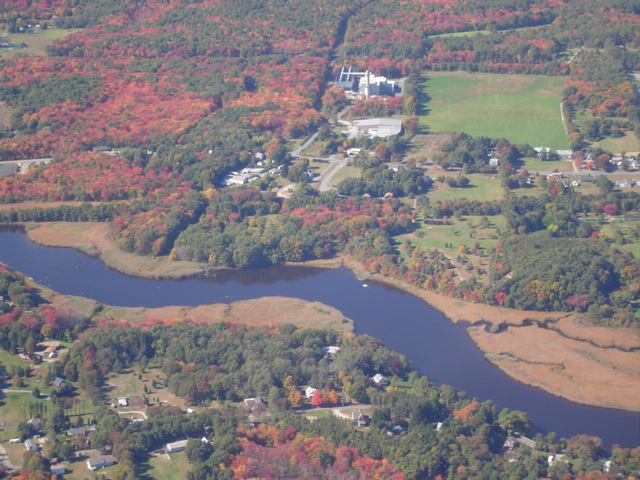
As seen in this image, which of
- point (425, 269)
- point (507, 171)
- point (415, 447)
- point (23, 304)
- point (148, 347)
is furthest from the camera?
point (507, 171)

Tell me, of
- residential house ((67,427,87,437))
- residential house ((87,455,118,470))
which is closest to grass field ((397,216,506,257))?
residential house ((67,427,87,437))

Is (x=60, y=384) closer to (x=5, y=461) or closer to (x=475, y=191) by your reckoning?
(x=5, y=461)

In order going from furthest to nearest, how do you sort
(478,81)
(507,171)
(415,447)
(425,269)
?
(478,81) < (507,171) < (425,269) < (415,447)

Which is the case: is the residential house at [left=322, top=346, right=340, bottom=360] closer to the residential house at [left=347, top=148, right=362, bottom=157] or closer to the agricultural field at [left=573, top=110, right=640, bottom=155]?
the residential house at [left=347, top=148, right=362, bottom=157]

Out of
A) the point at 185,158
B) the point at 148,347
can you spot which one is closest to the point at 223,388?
the point at 148,347

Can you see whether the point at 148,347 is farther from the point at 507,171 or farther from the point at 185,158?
the point at 507,171
